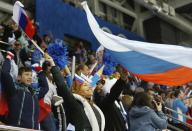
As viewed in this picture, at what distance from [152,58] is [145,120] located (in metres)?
0.96

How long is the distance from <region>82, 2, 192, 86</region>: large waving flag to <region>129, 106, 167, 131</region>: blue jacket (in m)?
0.59

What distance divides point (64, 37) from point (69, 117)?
26.4 feet

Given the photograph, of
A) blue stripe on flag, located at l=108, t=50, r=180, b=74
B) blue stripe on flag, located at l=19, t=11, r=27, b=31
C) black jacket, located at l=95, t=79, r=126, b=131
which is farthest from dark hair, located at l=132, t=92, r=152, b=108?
blue stripe on flag, located at l=19, t=11, r=27, b=31

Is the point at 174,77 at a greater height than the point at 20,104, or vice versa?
the point at 174,77

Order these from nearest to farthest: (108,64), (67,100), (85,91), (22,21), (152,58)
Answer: (67,100) < (85,91) < (22,21) < (152,58) < (108,64)

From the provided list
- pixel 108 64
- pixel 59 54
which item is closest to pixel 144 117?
pixel 59 54

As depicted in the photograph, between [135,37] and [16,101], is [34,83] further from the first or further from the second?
[135,37]

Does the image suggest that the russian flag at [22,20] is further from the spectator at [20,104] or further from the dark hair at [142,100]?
the dark hair at [142,100]

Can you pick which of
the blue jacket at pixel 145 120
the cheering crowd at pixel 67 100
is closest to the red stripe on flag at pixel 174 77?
the cheering crowd at pixel 67 100

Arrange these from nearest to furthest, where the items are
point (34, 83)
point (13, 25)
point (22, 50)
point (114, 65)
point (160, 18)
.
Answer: point (34, 83), point (114, 65), point (22, 50), point (13, 25), point (160, 18)

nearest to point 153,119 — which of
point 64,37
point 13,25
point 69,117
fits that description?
point 69,117

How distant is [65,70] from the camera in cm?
575

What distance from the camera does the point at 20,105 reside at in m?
4.97

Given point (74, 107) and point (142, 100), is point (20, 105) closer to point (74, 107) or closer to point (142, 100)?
point (74, 107)
